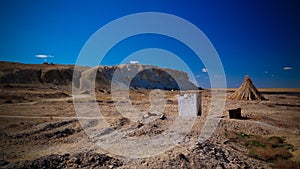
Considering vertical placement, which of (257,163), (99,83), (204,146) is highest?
(99,83)

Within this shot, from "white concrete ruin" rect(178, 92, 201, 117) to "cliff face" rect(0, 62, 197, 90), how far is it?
96.9 feet

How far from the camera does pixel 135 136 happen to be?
31.8ft

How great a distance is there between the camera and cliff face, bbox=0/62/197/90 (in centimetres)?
3759

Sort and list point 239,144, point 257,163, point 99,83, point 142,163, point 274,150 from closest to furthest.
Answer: point 142,163
point 257,163
point 274,150
point 239,144
point 99,83

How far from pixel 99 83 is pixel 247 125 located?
130 ft

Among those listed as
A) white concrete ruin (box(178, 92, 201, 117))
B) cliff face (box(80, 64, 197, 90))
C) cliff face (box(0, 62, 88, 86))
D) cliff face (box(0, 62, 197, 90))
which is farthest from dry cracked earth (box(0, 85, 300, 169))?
cliff face (box(80, 64, 197, 90))

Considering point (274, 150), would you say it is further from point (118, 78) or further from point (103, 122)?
point (118, 78)

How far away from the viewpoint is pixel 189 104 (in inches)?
544

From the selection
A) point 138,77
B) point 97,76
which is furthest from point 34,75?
point 138,77

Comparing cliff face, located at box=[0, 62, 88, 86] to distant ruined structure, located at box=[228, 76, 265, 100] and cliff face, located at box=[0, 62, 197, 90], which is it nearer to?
cliff face, located at box=[0, 62, 197, 90]

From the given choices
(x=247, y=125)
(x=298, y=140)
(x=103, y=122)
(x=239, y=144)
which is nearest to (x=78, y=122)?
(x=103, y=122)

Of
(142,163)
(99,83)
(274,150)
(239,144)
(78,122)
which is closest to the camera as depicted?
(142,163)

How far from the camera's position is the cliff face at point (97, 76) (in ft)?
123

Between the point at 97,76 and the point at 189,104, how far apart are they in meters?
39.5
